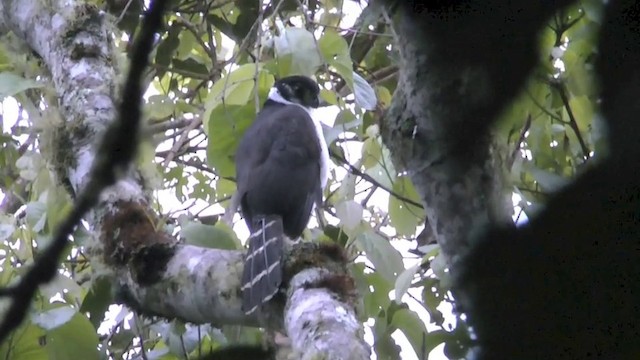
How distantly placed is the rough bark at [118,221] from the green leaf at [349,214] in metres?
0.25

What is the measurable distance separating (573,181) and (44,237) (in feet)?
4.93

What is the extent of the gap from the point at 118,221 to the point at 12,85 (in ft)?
1.41

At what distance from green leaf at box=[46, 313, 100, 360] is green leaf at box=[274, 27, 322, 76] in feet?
2.25

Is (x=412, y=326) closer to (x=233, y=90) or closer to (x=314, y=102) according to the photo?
(x=233, y=90)

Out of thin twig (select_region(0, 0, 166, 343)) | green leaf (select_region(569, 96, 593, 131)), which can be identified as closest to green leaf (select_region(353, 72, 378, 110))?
green leaf (select_region(569, 96, 593, 131))

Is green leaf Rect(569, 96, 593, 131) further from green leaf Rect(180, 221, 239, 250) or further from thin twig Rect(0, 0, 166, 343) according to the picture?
thin twig Rect(0, 0, 166, 343)

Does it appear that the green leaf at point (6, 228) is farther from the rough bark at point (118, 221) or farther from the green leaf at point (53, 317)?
the green leaf at point (53, 317)

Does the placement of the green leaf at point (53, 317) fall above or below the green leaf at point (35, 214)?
below

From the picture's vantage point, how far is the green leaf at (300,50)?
192 cm

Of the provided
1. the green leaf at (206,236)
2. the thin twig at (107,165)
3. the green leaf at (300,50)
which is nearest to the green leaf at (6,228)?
the green leaf at (206,236)

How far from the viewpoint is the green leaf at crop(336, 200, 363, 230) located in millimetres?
1962

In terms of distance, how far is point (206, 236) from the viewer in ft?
6.34

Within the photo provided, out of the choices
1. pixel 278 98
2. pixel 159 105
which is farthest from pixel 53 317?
pixel 278 98

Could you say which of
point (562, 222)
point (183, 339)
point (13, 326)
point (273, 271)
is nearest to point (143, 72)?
point (13, 326)
